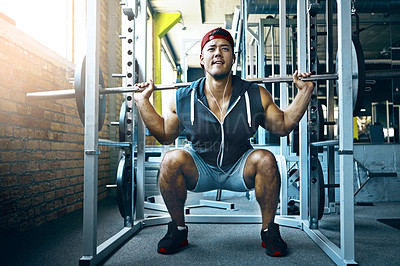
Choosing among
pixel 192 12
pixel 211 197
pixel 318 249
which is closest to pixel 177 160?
pixel 318 249

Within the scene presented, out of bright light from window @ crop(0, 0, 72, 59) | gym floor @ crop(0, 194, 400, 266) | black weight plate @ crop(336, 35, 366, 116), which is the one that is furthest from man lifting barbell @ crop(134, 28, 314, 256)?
bright light from window @ crop(0, 0, 72, 59)

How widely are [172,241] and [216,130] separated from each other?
0.62 m

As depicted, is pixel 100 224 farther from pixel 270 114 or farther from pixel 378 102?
pixel 378 102

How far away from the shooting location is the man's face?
171 cm

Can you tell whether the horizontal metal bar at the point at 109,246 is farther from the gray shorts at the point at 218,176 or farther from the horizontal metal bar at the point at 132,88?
the horizontal metal bar at the point at 132,88

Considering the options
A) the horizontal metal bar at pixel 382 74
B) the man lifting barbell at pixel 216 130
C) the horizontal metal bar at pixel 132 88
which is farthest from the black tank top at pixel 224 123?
the horizontal metal bar at pixel 382 74

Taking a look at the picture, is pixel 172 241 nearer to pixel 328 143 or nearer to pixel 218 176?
pixel 218 176

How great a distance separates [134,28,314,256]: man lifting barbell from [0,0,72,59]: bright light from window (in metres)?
1.09

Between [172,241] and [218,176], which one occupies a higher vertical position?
[218,176]

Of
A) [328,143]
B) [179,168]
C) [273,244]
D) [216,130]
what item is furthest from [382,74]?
[179,168]

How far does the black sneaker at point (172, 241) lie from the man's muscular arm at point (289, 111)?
0.74 metres

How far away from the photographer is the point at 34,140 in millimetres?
2074

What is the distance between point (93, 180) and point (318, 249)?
119cm

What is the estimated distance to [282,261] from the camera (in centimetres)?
147
